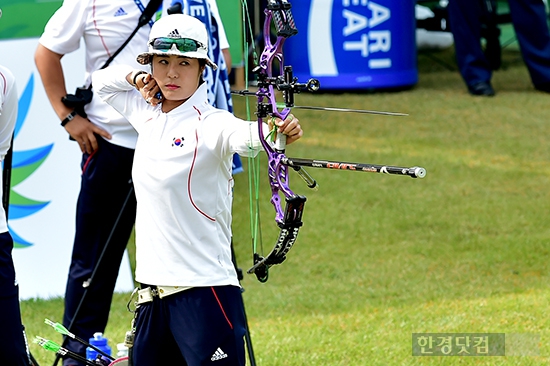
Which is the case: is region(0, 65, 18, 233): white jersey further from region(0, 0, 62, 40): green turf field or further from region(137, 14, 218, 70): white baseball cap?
region(0, 0, 62, 40): green turf field

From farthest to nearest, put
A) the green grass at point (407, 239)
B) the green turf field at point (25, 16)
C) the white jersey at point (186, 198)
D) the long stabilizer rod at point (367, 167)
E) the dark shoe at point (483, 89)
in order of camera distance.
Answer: the dark shoe at point (483, 89)
the green turf field at point (25, 16)
the green grass at point (407, 239)
the white jersey at point (186, 198)
the long stabilizer rod at point (367, 167)

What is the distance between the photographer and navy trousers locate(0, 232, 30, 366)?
10.6ft

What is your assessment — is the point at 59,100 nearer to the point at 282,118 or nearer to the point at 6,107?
the point at 6,107

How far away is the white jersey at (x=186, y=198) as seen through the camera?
3029 mm

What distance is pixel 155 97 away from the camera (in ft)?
10.4

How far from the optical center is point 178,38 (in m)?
3.06

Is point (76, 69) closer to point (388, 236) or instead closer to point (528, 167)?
point (388, 236)

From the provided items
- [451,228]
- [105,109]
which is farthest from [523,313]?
[105,109]

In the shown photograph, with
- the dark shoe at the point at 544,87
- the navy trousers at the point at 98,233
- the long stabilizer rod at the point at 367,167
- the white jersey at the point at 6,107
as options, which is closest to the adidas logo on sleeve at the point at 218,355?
the long stabilizer rod at the point at 367,167

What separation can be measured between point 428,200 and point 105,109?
3732 mm

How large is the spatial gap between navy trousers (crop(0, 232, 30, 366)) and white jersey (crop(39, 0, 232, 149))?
104cm

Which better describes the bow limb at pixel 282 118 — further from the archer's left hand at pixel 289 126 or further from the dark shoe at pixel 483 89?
the dark shoe at pixel 483 89

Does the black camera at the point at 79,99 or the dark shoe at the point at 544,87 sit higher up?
the black camera at the point at 79,99

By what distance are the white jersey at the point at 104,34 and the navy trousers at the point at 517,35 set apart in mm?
6073
